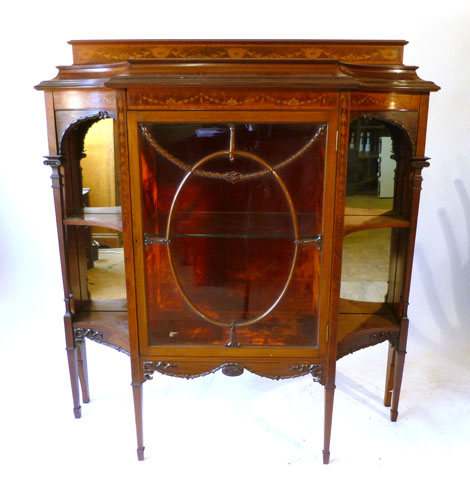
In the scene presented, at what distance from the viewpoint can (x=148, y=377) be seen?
4.31ft

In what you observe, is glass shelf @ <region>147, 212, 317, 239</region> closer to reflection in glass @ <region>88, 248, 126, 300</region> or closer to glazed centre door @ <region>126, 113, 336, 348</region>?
glazed centre door @ <region>126, 113, 336, 348</region>

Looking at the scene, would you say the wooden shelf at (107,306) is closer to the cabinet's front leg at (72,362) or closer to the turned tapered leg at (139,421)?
the cabinet's front leg at (72,362)

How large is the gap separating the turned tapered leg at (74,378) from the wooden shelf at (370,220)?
836mm

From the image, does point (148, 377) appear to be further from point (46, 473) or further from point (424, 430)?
point (424, 430)

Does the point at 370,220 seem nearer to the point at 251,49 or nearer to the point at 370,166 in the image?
the point at 370,166

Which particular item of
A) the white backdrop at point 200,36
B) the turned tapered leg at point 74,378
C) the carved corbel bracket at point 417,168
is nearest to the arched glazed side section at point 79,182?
the turned tapered leg at point 74,378

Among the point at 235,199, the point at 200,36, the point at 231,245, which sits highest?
the point at 200,36

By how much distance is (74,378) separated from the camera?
4.98ft

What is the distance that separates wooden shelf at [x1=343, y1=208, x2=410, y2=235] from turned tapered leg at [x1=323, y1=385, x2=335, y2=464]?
402 millimetres

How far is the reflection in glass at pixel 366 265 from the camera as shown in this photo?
1469 millimetres

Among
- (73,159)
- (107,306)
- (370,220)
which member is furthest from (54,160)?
(370,220)

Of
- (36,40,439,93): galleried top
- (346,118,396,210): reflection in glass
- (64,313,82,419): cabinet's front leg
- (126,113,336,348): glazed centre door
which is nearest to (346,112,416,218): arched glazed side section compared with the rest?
(346,118,396,210): reflection in glass

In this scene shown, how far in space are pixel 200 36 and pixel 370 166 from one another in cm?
76

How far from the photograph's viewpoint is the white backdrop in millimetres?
1752
